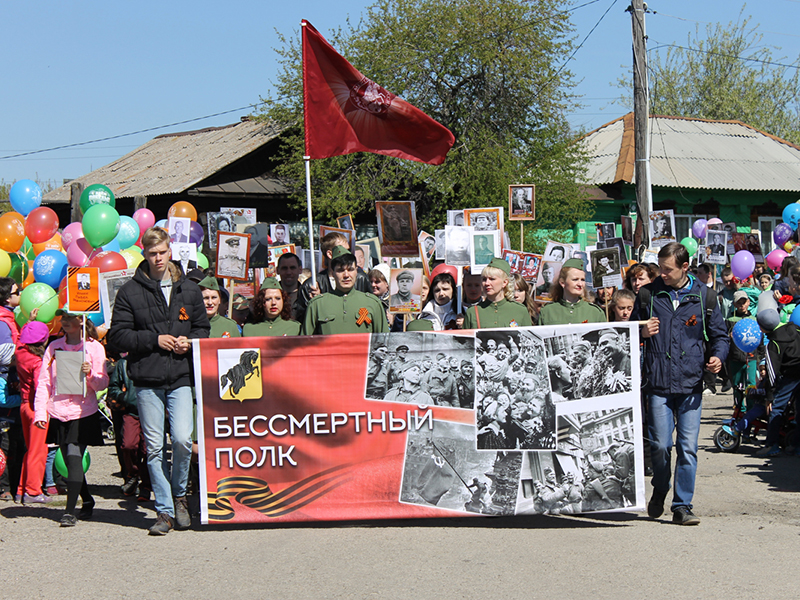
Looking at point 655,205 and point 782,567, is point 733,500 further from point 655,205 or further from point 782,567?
point 655,205

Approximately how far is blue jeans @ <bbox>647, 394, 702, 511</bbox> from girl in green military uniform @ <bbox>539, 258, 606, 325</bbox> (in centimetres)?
96

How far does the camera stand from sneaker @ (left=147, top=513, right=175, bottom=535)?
6.16m

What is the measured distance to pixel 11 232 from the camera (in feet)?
35.1

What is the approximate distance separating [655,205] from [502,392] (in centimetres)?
2717

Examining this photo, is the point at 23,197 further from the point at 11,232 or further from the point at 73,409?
the point at 73,409

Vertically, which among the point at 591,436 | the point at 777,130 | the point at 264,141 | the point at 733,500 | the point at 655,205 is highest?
the point at 777,130

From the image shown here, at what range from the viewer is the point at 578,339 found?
6270 millimetres

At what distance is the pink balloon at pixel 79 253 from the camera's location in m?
9.13

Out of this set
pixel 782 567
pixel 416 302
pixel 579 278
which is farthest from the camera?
pixel 416 302

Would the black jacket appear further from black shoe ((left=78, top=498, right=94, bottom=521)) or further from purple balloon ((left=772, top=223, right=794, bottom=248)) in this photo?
purple balloon ((left=772, top=223, right=794, bottom=248))

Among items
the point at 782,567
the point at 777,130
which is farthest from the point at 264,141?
the point at 777,130

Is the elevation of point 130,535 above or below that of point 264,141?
below

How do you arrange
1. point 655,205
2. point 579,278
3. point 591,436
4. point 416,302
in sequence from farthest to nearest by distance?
point 655,205 → point 416,302 → point 579,278 → point 591,436

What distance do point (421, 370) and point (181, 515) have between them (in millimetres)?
2068
